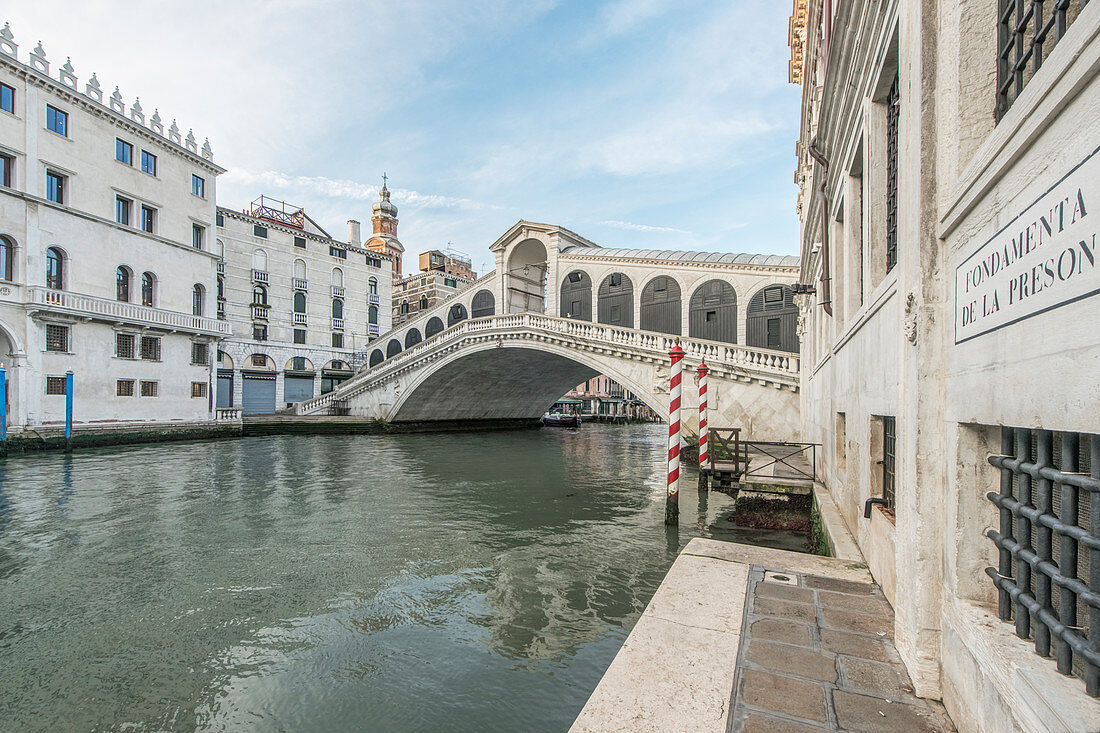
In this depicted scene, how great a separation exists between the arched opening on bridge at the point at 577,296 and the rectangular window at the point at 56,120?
16.7 m

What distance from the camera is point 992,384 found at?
1.75m

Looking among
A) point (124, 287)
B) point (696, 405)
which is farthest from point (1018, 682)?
point (124, 287)

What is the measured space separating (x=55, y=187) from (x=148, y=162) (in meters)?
3.36

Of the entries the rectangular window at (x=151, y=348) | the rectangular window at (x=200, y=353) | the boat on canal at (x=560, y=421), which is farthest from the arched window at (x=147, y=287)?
the boat on canal at (x=560, y=421)

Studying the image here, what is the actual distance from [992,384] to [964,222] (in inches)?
25.0

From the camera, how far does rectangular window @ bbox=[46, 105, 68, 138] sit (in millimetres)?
16953

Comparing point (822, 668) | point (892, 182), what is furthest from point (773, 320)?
point (822, 668)

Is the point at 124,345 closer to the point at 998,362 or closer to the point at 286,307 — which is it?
the point at 286,307

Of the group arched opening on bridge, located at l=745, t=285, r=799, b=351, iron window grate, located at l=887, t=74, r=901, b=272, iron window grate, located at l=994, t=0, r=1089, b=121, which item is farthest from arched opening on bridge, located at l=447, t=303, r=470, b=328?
iron window grate, located at l=994, t=0, r=1089, b=121

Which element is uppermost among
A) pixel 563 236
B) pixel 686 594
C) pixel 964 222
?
pixel 563 236

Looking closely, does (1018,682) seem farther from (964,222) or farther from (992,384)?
(964,222)

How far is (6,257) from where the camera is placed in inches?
633

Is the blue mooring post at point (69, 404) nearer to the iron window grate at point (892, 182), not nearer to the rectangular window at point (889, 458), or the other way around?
the rectangular window at point (889, 458)

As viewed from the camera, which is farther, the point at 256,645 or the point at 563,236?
the point at 563,236
